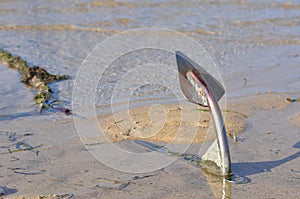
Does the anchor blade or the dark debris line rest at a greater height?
A: the anchor blade

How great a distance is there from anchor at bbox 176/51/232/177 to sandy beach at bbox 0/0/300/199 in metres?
0.10

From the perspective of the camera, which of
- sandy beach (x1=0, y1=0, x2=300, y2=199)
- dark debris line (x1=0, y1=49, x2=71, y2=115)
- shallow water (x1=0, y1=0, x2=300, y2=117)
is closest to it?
sandy beach (x1=0, y1=0, x2=300, y2=199)

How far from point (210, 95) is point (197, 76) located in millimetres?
137

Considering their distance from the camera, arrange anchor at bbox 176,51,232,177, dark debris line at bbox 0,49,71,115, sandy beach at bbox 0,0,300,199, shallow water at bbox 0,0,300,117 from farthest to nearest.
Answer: shallow water at bbox 0,0,300,117 → dark debris line at bbox 0,49,71,115 → sandy beach at bbox 0,0,300,199 → anchor at bbox 176,51,232,177

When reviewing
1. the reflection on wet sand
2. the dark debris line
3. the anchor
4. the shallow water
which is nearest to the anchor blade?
the anchor

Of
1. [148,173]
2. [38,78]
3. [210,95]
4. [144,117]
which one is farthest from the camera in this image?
[38,78]

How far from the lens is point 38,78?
18.5ft

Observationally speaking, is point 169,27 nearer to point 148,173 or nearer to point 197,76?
point 148,173

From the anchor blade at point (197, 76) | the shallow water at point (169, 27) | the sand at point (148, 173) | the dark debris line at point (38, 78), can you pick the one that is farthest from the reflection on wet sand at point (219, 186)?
the shallow water at point (169, 27)

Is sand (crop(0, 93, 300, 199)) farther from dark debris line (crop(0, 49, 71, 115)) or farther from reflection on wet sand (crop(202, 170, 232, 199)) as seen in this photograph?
dark debris line (crop(0, 49, 71, 115))

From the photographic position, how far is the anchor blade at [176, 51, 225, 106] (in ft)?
10.1

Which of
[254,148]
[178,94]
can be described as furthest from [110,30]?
[254,148]

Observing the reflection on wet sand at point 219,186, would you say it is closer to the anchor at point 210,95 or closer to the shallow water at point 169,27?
the anchor at point 210,95

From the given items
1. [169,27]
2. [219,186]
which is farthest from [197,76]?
[169,27]
